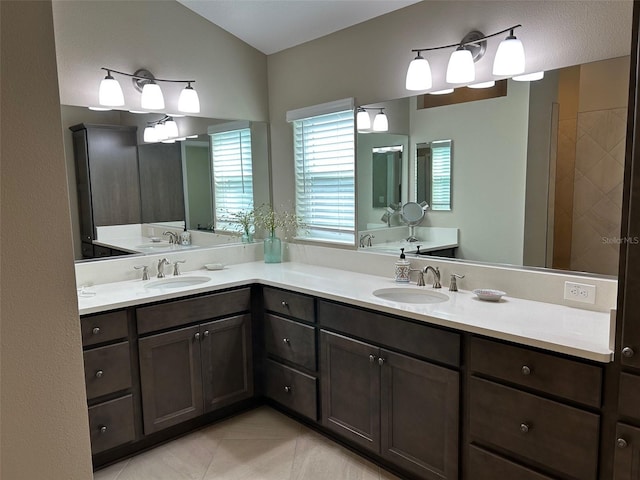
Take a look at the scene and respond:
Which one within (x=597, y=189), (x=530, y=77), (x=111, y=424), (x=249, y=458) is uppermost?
(x=530, y=77)

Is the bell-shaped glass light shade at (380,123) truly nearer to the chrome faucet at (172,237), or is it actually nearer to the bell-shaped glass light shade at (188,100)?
the bell-shaped glass light shade at (188,100)

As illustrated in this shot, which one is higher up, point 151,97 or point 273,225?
point 151,97

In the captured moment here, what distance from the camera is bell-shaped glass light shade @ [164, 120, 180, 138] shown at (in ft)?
Answer: 10.6

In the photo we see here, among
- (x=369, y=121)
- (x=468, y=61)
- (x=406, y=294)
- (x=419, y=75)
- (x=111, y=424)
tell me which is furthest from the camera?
(x=369, y=121)

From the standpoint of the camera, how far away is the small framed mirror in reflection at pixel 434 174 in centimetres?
265

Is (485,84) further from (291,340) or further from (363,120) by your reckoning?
(291,340)

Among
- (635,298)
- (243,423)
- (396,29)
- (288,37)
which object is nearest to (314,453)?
(243,423)

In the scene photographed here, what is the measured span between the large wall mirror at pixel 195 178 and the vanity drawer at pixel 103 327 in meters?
0.68

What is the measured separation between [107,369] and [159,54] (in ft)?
6.76

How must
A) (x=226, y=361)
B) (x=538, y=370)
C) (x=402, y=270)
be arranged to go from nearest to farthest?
(x=538, y=370) → (x=402, y=270) → (x=226, y=361)

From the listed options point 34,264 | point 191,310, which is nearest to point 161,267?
point 191,310

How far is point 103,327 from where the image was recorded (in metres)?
2.39

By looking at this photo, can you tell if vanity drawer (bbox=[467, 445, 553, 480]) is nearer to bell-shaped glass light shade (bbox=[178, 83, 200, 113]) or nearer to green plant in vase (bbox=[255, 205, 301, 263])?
green plant in vase (bbox=[255, 205, 301, 263])

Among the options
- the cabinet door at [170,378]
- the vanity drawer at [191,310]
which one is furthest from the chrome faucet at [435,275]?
the cabinet door at [170,378]
